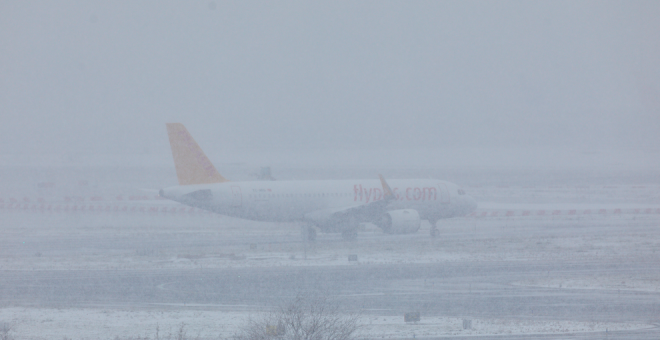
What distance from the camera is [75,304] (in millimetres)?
19891

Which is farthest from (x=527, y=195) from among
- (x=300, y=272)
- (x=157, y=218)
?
(x=300, y=272)

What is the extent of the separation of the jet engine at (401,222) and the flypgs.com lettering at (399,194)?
2.55m

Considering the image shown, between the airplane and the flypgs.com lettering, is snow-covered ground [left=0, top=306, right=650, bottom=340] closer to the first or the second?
the airplane

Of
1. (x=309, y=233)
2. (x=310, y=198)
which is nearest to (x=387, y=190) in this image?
(x=310, y=198)

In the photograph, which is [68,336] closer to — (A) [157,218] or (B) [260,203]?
(B) [260,203]

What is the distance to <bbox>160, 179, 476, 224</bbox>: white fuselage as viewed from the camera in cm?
3588

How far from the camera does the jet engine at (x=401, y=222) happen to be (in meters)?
37.8

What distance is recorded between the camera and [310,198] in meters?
39.0

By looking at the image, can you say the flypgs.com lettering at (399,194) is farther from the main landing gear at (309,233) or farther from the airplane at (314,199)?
the main landing gear at (309,233)

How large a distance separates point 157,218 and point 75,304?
35697mm

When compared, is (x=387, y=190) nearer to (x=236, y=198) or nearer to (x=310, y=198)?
(x=310, y=198)

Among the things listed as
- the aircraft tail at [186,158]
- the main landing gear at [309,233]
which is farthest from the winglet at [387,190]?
the aircraft tail at [186,158]

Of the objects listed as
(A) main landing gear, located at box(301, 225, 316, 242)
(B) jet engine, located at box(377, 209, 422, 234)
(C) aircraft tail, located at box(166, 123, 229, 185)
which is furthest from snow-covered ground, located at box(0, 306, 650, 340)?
(B) jet engine, located at box(377, 209, 422, 234)

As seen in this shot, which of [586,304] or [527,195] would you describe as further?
[527,195]
